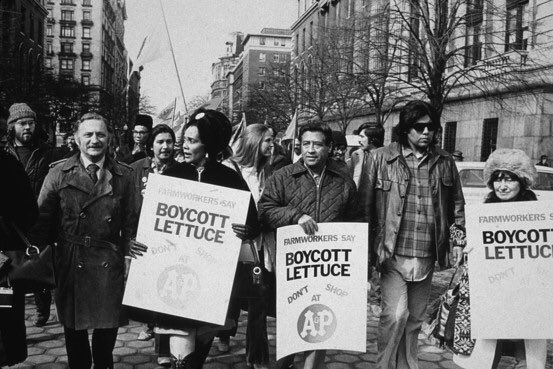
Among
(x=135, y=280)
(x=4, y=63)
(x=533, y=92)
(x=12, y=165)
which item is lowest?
(x=135, y=280)

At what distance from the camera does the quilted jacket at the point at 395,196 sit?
4219 mm

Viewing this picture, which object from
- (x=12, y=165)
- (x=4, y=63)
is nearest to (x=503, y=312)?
(x=12, y=165)

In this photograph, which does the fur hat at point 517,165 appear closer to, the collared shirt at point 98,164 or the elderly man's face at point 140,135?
the collared shirt at point 98,164

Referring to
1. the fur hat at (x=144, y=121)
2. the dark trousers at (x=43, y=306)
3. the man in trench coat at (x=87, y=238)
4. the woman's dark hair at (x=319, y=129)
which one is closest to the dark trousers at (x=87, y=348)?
the man in trench coat at (x=87, y=238)

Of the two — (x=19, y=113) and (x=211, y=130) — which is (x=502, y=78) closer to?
(x=19, y=113)

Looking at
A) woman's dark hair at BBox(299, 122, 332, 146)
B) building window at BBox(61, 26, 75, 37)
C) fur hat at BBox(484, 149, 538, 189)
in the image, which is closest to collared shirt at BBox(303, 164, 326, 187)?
woman's dark hair at BBox(299, 122, 332, 146)

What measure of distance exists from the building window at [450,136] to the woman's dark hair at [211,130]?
21876mm

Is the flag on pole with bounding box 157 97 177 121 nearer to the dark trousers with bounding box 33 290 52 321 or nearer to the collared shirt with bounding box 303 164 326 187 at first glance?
the dark trousers with bounding box 33 290 52 321

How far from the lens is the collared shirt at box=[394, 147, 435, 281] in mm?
4199

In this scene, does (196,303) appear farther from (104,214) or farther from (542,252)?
(542,252)

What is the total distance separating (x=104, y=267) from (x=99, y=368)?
0.71m

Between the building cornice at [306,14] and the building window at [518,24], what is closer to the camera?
the building window at [518,24]

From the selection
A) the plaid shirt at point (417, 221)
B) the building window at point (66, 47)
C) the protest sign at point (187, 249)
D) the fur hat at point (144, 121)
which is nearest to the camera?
the protest sign at point (187, 249)

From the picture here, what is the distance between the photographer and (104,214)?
3844mm
